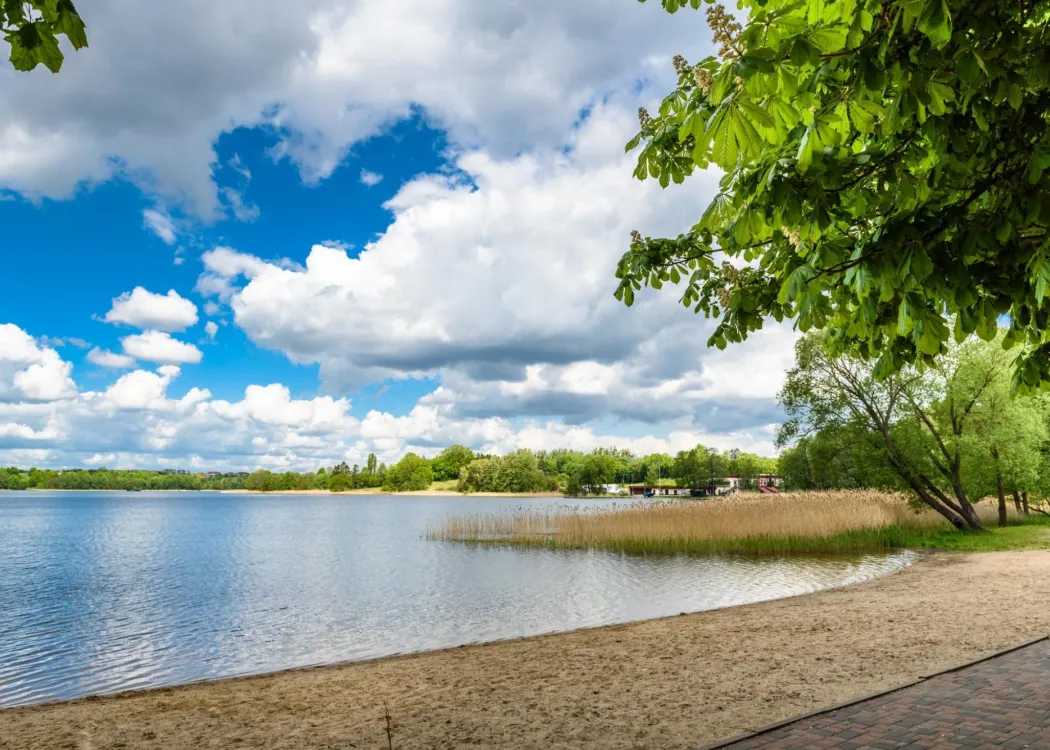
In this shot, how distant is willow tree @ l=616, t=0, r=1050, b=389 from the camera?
103 inches

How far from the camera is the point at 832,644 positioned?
907 cm

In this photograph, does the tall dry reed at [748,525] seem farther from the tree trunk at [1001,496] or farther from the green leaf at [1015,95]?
the green leaf at [1015,95]

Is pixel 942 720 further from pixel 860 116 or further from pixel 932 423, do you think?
pixel 932 423

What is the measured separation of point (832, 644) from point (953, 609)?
3.84 metres

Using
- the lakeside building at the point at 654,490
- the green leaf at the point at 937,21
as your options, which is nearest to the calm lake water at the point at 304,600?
the green leaf at the point at 937,21

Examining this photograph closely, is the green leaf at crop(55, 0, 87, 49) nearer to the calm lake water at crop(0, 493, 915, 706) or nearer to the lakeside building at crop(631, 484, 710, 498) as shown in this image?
the calm lake water at crop(0, 493, 915, 706)

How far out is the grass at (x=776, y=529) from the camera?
83.7ft

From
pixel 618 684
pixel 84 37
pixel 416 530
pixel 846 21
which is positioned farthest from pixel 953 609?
pixel 416 530

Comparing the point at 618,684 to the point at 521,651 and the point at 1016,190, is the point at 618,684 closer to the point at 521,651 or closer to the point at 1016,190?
the point at 521,651

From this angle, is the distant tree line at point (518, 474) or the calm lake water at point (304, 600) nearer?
the calm lake water at point (304, 600)

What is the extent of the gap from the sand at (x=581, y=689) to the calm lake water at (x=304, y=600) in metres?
2.52

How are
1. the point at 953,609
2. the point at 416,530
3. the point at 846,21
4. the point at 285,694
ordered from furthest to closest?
the point at 416,530 → the point at 953,609 → the point at 285,694 → the point at 846,21

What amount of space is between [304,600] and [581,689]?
13.0 m

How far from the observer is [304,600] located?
18.4 meters
